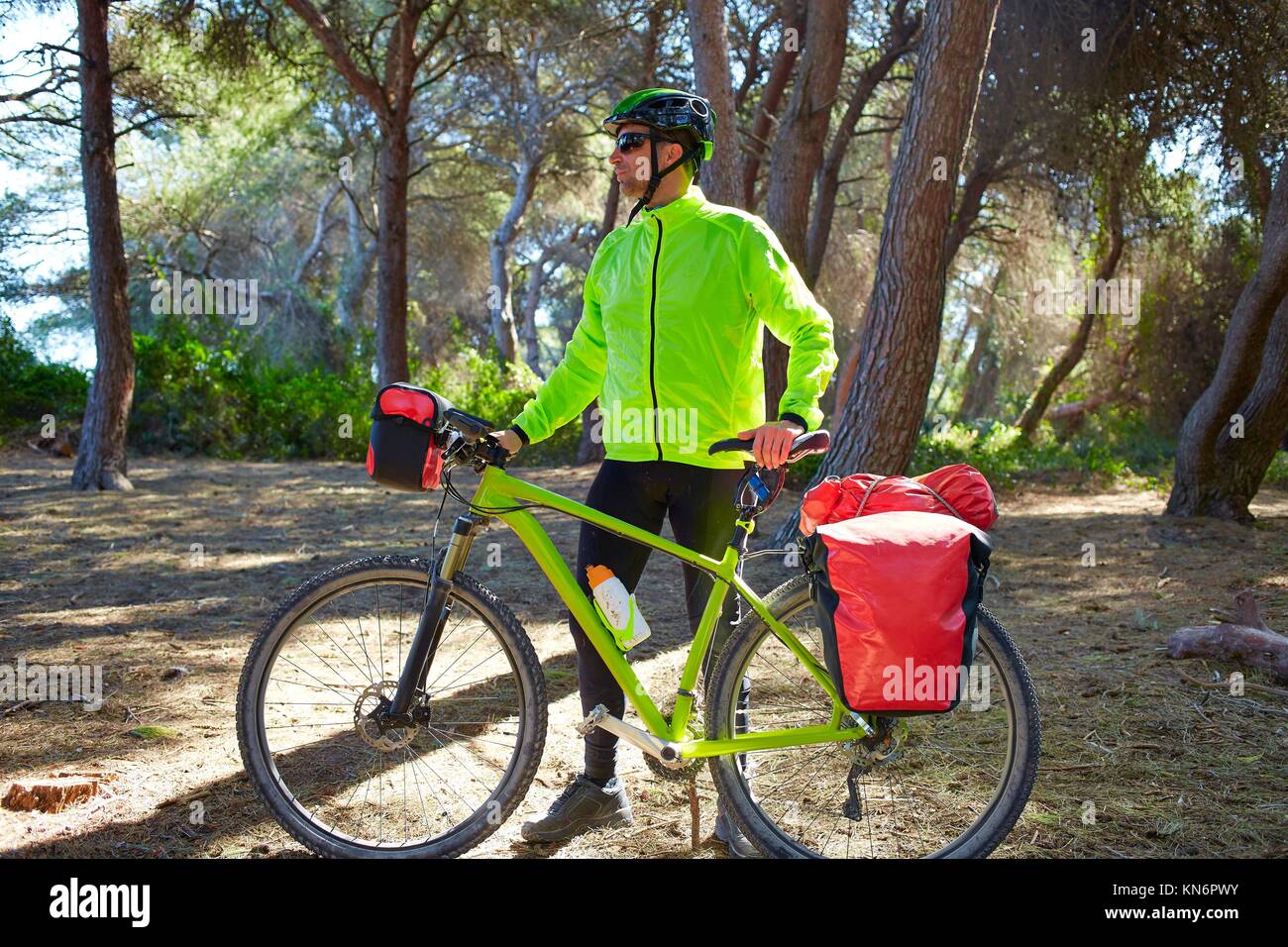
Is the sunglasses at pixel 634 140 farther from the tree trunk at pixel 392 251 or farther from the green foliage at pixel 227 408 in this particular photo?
the green foliage at pixel 227 408

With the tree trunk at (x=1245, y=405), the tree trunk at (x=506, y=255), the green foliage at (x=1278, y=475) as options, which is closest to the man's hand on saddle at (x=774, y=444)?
the tree trunk at (x=1245, y=405)

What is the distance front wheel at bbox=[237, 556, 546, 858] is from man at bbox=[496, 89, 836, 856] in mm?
254

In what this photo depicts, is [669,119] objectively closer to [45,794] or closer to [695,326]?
[695,326]

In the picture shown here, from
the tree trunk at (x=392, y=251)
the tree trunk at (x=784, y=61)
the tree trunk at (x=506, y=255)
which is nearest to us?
the tree trunk at (x=784, y=61)

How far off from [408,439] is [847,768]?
1.38 m

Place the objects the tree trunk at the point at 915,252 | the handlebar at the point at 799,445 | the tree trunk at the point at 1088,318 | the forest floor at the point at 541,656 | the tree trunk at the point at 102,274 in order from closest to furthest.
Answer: the handlebar at the point at 799,445 < the forest floor at the point at 541,656 < the tree trunk at the point at 915,252 < the tree trunk at the point at 102,274 < the tree trunk at the point at 1088,318

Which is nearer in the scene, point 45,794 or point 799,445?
point 799,445

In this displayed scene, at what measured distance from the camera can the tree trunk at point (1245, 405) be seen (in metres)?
8.34

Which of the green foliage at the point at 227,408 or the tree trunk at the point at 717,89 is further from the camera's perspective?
the green foliage at the point at 227,408

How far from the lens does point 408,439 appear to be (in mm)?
2693

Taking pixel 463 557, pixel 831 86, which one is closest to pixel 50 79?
pixel 831 86

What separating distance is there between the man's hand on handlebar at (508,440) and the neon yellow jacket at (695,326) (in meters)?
0.09

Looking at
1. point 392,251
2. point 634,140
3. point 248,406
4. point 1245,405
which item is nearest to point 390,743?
point 634,140

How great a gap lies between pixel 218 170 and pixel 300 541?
19.7m
